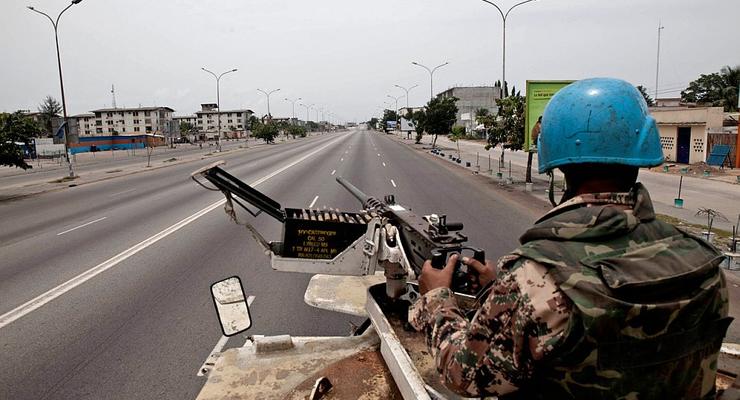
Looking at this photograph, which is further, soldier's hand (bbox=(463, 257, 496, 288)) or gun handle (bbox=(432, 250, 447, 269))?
soldier's hand (bbox=(463, 257, 496, 288))

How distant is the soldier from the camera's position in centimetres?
132

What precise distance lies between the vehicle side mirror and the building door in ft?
104

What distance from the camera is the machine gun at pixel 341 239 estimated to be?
270cm

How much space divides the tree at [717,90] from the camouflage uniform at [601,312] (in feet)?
167

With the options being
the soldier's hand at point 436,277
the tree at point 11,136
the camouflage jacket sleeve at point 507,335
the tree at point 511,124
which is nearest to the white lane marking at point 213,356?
the soldier's hand at point 436,277

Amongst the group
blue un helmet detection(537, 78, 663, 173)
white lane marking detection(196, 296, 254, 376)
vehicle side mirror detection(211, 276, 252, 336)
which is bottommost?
white lane marking detection(196, 296, 254, 376)

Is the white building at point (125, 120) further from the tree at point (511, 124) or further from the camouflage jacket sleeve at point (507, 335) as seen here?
the camouflage jacket sleeve at point (507, 335)

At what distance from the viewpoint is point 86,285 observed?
295 inches

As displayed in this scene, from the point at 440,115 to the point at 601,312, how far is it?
4945cm

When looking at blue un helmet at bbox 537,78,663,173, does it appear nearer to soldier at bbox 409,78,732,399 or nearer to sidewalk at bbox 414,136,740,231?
soldier at bbox 409,78,732,399

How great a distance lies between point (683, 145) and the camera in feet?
95.5

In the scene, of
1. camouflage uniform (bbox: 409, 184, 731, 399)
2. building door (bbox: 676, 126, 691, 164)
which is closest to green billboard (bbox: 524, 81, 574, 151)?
building door (bbox: 676, 126, 691, 164)

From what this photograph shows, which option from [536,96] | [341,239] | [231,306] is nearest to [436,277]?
[341,239]

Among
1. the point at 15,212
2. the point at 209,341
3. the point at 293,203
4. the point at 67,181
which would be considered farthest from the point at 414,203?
the point at 67,181
